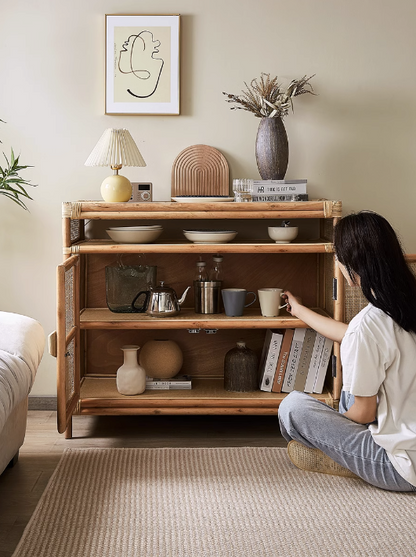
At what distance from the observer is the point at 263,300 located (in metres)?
2.68

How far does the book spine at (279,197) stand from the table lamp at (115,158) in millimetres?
516

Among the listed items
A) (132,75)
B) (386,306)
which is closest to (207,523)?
(386,306)

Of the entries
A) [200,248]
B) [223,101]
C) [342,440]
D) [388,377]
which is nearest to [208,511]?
[342,440]

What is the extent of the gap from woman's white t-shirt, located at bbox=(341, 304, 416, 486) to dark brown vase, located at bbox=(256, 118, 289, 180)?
36.7 inches

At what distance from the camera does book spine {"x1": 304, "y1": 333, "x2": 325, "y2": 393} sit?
2.71m

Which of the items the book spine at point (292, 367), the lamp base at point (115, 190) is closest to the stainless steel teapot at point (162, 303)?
the lamp base at point (115, 190)

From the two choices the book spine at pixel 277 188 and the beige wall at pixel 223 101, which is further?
the beige wall at pixel 223 101

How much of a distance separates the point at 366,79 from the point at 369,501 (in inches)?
72.6

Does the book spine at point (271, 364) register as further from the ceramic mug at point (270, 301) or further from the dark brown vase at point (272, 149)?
the dark brown vase at point (272, 149)

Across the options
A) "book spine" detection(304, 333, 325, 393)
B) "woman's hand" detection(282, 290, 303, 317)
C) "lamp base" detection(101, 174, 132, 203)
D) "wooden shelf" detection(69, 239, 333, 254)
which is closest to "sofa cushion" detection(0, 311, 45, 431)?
"wooden shelf" detection(69, 239, 333, 254)

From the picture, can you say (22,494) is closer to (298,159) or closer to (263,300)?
(263,300)

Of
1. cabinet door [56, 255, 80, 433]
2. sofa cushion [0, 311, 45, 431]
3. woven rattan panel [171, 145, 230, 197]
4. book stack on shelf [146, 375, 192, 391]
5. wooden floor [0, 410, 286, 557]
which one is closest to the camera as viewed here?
sofa cushion [0, 311, 45, 431]

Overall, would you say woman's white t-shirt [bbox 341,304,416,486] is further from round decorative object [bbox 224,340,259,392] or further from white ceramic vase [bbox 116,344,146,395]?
white ceramic vase [bbox 116,344,146,395]

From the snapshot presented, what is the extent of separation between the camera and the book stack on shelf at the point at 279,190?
259 centimetres
